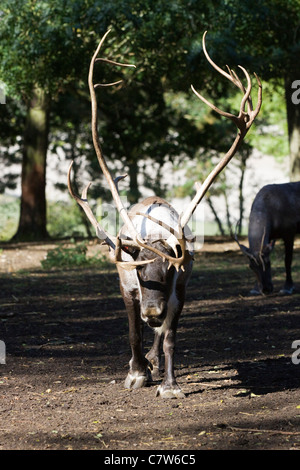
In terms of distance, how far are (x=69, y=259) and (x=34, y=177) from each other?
6.23m

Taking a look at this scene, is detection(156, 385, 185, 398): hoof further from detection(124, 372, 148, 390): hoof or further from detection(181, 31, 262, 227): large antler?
detection(181, 31, 262, 227): large antler

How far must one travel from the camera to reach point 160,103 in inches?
907

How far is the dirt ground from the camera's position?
4.34 m

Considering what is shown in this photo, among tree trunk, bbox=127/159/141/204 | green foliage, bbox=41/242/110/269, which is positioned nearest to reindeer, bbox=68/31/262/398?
green foliage, bbox=41/242/110/269

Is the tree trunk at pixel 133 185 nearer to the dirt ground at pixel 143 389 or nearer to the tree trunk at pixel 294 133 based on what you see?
the tree trunk at pixel 294 133

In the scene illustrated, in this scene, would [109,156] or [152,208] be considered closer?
[152,208]

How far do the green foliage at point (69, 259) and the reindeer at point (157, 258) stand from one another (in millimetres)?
8830

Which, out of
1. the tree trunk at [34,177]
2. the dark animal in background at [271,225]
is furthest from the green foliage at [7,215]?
the dark animal in background at [271,225]

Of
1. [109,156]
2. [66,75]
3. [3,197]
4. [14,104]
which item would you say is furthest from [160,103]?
[3,197]

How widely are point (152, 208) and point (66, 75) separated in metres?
11.4

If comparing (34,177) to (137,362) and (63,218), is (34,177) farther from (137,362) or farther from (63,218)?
(63,218)

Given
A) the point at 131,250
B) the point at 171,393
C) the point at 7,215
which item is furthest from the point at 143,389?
the point at 7,215

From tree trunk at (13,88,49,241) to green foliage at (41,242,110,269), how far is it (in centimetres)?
523
